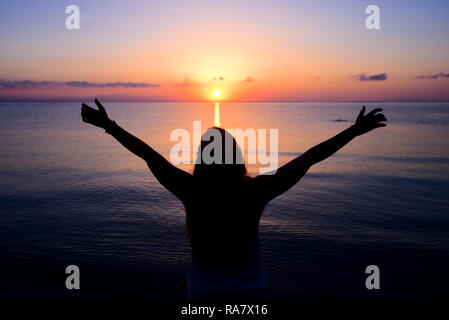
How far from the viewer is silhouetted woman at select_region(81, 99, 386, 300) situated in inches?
75.3

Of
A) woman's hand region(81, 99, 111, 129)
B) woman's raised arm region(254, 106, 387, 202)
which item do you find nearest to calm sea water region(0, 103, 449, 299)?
woman's raised arm region(254, 106, 387, 202)

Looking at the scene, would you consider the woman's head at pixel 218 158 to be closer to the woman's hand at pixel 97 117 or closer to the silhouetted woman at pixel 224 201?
the silhouetted woman at pixel 224 201

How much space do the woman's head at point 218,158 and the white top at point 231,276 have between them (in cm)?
40

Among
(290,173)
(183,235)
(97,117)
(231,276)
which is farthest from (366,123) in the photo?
(183,235)

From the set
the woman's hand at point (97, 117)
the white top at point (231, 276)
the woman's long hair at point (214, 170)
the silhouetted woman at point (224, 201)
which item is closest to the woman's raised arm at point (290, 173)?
the silhouetted woman at point (224, 201)

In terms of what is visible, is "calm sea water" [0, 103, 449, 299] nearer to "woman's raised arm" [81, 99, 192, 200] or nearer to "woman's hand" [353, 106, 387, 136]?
"woman's raised arm" [81, 99, 192, 200]

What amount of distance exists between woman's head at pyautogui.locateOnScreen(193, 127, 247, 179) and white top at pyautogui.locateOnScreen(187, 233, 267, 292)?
401mm

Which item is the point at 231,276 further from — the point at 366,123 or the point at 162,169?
the point at 366,123

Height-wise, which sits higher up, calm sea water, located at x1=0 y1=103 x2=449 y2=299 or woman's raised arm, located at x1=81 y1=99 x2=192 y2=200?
woman's raised arm, located at x1=81 y1=99 x2=192 y2=200

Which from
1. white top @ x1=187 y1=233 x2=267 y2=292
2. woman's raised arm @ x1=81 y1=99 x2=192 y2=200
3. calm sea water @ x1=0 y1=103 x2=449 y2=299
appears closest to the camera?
woman's raised arm @ x1=81 y1=99 x2=192 y2=200

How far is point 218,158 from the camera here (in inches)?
81.9

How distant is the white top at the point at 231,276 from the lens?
2.04m

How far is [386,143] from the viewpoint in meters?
32.2
